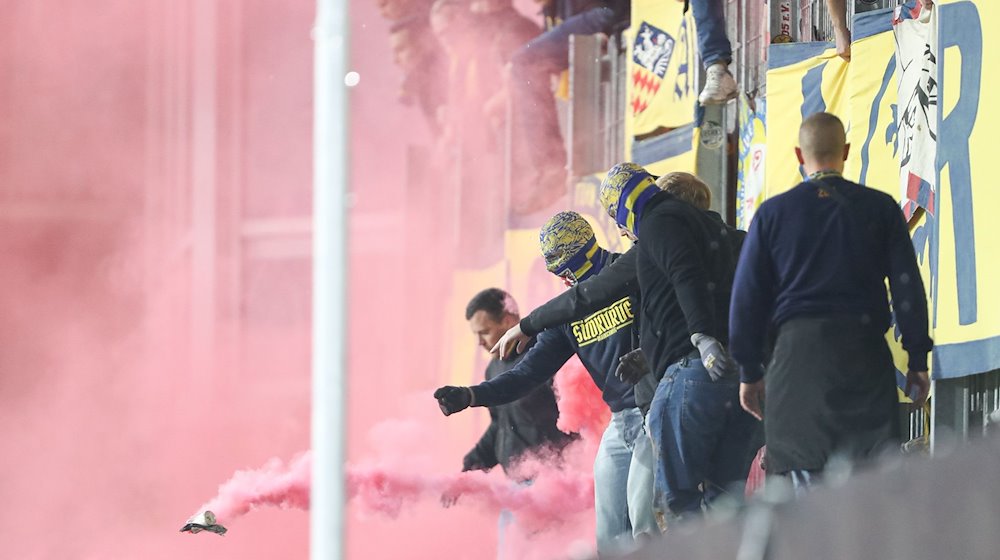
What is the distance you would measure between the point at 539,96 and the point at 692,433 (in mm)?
9440

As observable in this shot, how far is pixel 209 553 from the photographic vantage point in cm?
1272

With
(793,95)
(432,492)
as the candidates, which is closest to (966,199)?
(793,95)

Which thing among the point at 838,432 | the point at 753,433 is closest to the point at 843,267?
the point at 838,432

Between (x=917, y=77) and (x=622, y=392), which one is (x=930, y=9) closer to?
(x=917, y=77)

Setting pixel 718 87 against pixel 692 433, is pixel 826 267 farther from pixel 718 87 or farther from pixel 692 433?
pixel 718 87

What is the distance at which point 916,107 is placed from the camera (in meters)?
6.05

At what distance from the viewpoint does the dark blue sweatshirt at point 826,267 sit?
3.90 m

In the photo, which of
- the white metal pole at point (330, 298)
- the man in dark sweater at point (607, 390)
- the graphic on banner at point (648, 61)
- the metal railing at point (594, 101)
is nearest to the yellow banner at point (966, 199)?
the man in dark sweater at point (607, 390)

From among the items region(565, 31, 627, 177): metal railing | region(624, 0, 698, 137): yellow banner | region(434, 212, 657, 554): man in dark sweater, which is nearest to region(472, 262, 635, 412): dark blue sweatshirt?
region(434, 212, 657, 554): man in dark sweater

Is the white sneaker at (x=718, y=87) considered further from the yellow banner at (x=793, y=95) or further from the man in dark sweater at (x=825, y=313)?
the man in dark sweater at (x=825, y=313)

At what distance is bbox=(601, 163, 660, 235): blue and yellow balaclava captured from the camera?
466cm

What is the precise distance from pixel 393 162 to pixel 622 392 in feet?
40.3

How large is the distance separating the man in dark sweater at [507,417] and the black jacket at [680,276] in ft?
6.15

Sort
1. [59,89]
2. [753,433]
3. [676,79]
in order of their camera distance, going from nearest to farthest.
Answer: [753,433] < [676,79] < [59,89]
